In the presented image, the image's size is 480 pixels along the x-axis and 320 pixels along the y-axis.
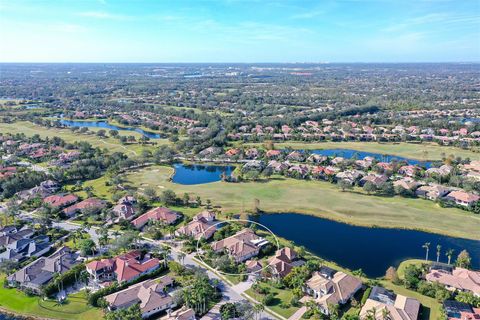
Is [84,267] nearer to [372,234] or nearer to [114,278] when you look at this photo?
[114,278]

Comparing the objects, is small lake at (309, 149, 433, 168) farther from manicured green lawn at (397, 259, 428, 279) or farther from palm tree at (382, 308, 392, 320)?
palm tree at (382, 308, 392, 320)

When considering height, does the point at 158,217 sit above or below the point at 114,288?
above

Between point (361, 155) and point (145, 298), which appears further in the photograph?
point (361, 155)

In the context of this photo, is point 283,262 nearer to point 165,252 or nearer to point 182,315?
point 182,315

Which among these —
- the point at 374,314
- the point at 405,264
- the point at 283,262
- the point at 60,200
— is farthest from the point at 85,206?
the point at 405,264

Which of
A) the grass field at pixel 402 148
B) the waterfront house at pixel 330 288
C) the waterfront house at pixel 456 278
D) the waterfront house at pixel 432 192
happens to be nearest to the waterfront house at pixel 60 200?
the waterfront house at pixel 330 288

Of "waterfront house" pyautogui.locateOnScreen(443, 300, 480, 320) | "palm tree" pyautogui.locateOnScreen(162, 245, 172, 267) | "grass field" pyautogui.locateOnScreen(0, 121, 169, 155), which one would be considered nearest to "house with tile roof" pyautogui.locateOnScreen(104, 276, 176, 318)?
"palm tree" pyautogui.locateOnScreen(162, 245, 172, 267)

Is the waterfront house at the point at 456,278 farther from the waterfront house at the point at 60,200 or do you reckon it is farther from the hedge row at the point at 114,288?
the waterfront house at the point at 60,200
